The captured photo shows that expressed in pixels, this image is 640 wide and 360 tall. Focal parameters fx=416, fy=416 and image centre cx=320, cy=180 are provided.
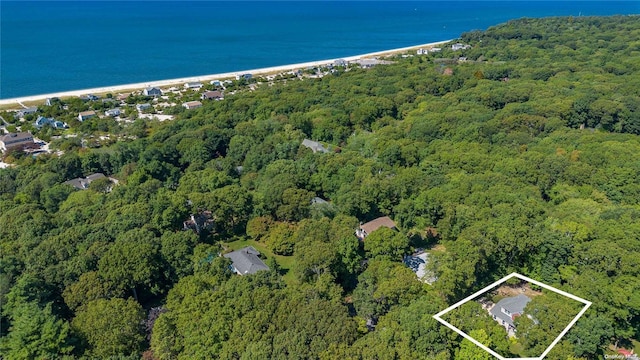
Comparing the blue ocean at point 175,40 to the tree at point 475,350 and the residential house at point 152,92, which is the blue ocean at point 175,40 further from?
the tree at point 475,350

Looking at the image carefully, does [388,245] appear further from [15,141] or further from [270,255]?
[15,141]


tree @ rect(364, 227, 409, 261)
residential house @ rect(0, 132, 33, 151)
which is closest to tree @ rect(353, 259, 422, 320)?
tree @ rect(364, 227, 409, 261)

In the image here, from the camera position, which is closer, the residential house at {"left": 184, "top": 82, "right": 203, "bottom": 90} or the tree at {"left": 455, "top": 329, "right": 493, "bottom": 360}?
the tree at {"left": 455, "top": 329, "right": 493, "bottom": 360}

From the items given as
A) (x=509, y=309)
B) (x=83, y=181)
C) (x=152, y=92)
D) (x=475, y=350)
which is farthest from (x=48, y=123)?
(x=475, y=350)

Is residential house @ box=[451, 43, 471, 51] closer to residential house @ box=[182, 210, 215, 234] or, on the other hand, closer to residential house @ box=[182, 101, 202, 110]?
residential house @ box=[182, 101, 202, 110]

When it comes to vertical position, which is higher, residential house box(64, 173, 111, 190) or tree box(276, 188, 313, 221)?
residential house box(64, 173, 111, 190)

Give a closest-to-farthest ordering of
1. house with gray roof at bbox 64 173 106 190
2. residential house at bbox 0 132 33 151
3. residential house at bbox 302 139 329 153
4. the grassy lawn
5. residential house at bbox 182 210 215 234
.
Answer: the grassy lawn, residential house at bbox 182 210 215 234, house with gray roof at bbox 64 173 106 190, residential house at bbox 302 139 329 153, residential house at bbox 0 132 33 151

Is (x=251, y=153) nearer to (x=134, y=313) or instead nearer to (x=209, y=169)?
(x=209, y=169)
